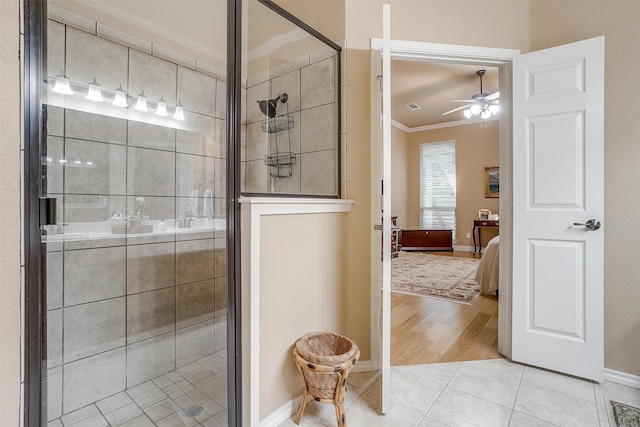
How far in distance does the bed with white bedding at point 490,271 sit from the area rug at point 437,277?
14cm

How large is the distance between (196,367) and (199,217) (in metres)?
0.86

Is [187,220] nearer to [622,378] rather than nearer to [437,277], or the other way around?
[622,378]

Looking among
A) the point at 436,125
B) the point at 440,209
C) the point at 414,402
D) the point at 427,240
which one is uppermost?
the point at 436,125

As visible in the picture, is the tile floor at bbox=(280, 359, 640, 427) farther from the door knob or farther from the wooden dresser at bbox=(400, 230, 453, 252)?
the wooden dresser at bbox=(400, 230, 453, 252)

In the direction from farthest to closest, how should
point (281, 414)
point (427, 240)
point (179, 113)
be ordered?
1. point (427, 240)
2. point (179, 113)
3. point (281, 414)

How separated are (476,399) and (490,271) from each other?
2.25 metres

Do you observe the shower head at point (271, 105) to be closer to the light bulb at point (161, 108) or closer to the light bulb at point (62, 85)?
the light bulb at point (161, 108)

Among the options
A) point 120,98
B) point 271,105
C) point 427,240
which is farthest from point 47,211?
point 427,240

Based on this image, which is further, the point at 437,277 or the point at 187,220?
the point at 437,277

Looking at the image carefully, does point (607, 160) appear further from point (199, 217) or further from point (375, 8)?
point (199, 217)

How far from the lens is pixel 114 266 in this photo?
1.71m

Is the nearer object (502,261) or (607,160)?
(607,160)

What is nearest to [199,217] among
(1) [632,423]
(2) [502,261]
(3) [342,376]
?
(3) [342,376]

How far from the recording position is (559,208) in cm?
194
